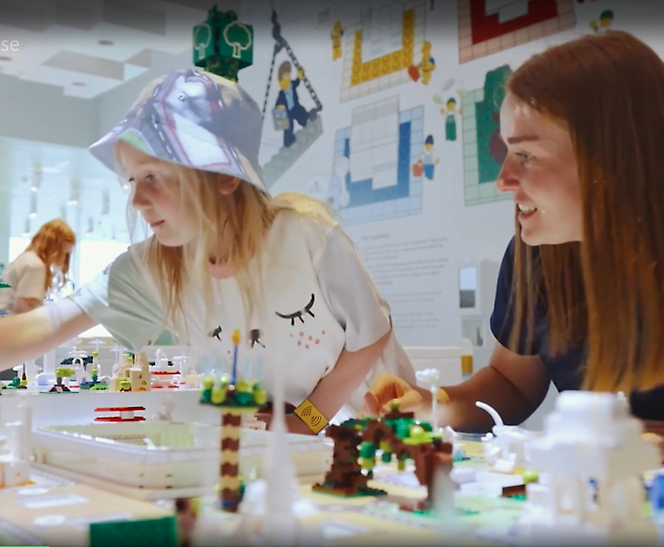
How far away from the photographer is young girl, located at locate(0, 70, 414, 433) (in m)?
1.05

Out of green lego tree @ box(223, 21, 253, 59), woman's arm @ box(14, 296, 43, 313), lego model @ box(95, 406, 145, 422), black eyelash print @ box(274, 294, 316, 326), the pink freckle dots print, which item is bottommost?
lego model @ box(95, 406, 145, 422)

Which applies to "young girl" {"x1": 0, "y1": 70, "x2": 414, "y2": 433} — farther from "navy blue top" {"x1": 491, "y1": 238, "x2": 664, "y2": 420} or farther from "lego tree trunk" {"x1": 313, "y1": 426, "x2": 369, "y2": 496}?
"lego tree trunk" {"x1": 313, "y1": 426, "x2": 369, "y2": 496}

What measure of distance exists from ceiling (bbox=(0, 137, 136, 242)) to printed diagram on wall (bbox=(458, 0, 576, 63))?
980mm

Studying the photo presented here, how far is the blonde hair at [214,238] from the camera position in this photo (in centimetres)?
107

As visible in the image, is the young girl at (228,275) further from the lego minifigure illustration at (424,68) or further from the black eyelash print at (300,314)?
the lego minifigure illustration at (424,68)

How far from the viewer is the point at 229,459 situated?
525 millimetres

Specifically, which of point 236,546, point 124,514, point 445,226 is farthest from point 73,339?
point 445,226

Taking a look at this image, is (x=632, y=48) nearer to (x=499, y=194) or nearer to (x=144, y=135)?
(x=144, y=135)

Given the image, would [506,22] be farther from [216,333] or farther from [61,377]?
[61,377]

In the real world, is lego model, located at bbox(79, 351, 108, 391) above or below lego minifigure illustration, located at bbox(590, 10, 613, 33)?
below

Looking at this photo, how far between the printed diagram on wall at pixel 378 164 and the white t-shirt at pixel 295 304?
612mm

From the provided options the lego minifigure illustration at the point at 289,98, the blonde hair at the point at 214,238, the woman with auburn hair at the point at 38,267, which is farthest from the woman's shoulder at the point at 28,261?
the lego minifigure illustration at the point at 289,98

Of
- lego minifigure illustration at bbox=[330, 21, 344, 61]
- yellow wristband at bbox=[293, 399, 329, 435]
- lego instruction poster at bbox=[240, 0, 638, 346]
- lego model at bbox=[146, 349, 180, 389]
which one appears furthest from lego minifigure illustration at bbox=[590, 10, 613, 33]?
lego model at bbox=[146, 349, 180, 389]

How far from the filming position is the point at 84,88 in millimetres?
1052
